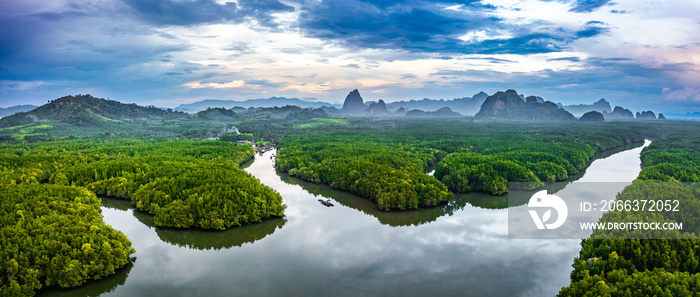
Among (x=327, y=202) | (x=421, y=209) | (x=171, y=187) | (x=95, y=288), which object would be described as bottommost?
(x=95, y=288)

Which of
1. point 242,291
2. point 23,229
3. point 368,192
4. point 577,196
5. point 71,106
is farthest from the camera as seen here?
point 71,106

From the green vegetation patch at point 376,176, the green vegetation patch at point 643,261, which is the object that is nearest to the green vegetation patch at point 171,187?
the green vegetation patch at point 376,176

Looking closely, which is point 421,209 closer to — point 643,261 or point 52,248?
point 643,261

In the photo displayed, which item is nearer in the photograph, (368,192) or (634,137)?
(368,192)

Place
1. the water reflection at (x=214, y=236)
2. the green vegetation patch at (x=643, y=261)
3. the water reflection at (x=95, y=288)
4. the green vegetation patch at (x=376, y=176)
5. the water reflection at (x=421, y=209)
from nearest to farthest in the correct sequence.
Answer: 1. the green vegetation patch at (x=643, y=261)
2. the water reflection at (x=95, y=288)
3. the water reflection at (x=214, y=236)
4. the water reflection at (x=421, y=209)
5. the green vegetation patch at (x=376, y=176)

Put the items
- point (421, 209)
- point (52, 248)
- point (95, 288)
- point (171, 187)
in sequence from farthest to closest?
point (421, 209) < point (171, 187) < point (95, 288) < point (52, 248)

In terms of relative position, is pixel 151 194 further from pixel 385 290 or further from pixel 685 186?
pixel 685 186

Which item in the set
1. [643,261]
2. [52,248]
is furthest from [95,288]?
[643,261]

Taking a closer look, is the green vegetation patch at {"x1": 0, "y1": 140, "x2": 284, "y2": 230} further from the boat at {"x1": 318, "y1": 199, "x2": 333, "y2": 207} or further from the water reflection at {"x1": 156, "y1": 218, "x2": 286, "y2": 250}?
the boat at {"x1": 318, "y1": 199, "x2": 333, "y2": 207}

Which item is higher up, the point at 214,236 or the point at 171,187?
the point at 171,187

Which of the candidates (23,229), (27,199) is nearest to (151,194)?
(27,199)

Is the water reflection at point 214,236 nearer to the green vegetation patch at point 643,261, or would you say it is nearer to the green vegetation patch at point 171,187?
the green vegetation patch at point 171,187
